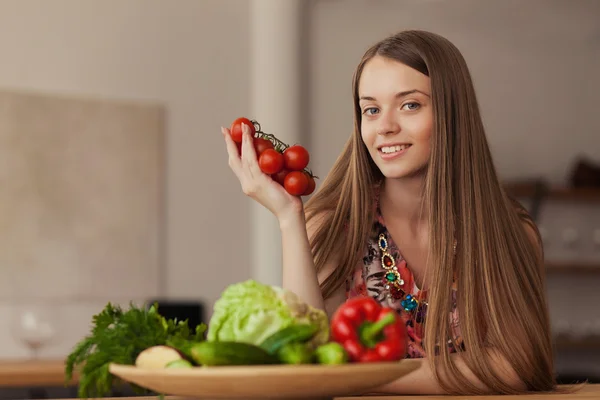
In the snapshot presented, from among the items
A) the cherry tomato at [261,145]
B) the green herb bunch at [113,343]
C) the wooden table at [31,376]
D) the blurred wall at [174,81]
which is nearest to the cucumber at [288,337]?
the green herb bunch at [113,343]

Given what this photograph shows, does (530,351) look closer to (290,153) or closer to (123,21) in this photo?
(290,153)

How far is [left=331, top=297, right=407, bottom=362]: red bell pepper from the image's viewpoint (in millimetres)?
1223

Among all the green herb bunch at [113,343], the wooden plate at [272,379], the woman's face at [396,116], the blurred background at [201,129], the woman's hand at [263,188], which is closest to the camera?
the wooden plate at [272,379]

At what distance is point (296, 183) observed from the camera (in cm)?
178

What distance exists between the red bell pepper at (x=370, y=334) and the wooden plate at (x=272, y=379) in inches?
1.6

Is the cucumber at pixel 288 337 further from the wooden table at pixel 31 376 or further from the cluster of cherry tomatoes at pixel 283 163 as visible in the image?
the wooden table at pixel 31 376

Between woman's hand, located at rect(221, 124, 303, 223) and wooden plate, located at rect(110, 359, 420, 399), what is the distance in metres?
0.63

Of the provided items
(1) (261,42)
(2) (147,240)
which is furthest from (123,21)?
(2) (147,240)

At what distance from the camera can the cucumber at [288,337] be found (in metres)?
1.22

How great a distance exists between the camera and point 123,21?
614 cm

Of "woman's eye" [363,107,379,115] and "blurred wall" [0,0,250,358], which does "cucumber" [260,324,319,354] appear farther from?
"blurred wall" [0,0,250,358]

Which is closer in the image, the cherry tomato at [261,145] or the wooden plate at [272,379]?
the wooden plate at [272,379]

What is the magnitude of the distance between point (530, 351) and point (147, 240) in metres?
4.57

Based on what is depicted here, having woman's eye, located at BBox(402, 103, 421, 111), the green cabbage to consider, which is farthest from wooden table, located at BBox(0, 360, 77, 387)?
the green cabbage
